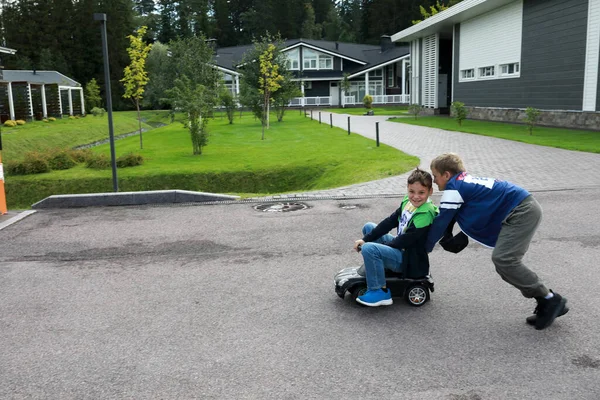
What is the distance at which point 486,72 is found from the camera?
32062 millimetres

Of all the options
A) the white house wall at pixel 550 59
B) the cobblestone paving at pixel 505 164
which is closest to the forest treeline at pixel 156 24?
the white house wall at pixel 550 59

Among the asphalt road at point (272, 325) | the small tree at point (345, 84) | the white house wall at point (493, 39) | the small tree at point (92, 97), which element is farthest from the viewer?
the small tree at point (345, 84)

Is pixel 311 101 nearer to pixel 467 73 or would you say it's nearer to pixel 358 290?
pixel 467 73

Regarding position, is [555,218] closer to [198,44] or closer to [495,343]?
[495,343]

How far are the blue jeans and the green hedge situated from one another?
10067 mm

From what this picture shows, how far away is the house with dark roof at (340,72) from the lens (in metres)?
59.9

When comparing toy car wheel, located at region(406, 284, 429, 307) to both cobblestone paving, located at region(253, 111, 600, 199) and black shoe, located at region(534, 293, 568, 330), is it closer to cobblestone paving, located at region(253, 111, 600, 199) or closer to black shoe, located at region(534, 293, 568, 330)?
black shoe, located at region(534, 293, 568, 330)

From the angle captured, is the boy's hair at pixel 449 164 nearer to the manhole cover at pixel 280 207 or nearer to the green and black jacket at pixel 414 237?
the green and black jacket at pixel 414 237

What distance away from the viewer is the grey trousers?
4344 millimetres

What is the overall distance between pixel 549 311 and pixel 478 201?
3.42 ft

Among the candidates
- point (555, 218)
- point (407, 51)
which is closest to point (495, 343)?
point (555, 218)

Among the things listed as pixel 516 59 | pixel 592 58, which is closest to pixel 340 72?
pixel 516 59

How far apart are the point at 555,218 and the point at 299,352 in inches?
221

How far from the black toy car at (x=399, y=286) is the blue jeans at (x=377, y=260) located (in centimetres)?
14
